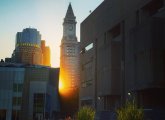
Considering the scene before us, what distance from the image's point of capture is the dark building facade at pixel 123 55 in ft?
195

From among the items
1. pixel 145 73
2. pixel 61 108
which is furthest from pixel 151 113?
pixel 61 108

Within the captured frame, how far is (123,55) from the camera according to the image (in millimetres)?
72875

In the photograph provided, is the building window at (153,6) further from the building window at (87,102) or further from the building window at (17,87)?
the building window at (17,87)

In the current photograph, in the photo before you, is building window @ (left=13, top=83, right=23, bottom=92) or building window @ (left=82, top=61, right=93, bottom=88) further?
A: building window @ (left=13, top=83, right=23, bottom=92)

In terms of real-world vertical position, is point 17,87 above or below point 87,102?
above

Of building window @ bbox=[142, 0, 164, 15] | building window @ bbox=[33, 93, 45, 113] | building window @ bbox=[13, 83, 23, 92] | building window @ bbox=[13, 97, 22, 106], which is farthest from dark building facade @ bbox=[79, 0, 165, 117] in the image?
building window @ bbox=[13, 83, 23, 92]

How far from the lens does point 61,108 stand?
577 feet

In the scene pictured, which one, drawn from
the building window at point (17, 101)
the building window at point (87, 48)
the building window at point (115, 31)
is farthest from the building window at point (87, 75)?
the building window at point (17, 101)

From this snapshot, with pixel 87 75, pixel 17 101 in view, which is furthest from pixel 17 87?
pixel 87 75

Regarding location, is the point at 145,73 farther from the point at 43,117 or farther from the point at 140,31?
the point at 43,117

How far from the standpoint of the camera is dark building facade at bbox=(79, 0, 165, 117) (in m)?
59.4

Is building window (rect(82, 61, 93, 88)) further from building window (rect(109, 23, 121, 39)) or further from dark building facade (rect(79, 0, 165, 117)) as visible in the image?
building window (rect(109, 23, 121, 39))

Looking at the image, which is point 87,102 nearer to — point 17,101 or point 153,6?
point 17,101

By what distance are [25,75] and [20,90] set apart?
566cm
